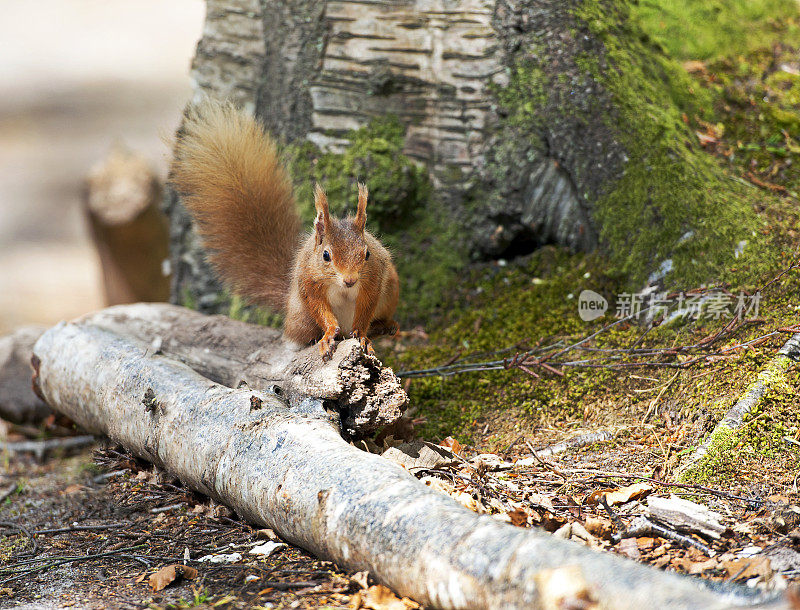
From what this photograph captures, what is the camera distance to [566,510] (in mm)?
2096

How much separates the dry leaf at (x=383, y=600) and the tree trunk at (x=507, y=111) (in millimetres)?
1875

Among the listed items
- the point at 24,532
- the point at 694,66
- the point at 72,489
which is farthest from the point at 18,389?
the point at 694,66

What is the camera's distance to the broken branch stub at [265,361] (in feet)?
8.00

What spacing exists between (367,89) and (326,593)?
267 cm

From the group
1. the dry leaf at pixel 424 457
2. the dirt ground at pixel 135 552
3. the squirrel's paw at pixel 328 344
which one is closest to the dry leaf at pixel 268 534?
the dirt ground at pixel 135 552

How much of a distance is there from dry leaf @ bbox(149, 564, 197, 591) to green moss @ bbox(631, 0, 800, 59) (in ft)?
11.5

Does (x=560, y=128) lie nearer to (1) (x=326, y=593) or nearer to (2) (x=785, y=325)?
(2) (x=785, y=325)

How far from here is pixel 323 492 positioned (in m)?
1.95

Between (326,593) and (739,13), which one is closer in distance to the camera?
(326,593)

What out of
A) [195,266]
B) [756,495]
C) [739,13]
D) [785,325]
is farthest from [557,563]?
[739,13]

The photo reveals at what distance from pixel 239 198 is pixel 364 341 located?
946 millimetres

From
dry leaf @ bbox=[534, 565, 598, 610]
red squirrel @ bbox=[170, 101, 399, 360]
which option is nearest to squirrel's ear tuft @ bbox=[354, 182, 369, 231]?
red squirrel @ bbox=[170, 101, 399, 360]

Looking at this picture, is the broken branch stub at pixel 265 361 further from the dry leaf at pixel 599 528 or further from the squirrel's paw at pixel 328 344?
the dry leaf at pixel 599 528

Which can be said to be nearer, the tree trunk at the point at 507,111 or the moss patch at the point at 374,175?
the tree trunk at the point at 507,111
